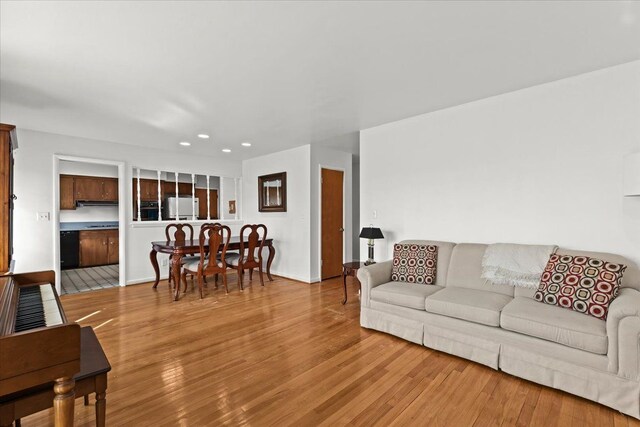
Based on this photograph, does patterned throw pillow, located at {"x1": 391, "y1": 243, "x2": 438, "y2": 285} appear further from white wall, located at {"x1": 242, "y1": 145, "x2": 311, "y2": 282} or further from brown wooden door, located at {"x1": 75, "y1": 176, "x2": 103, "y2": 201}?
brown wooden door, located at {"x1": 75, "y1": 176, "x2": 103, "y2": 201}

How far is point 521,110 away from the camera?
2852 millimetres

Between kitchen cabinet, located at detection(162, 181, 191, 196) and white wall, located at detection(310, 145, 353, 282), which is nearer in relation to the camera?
white wall, located at detection(310, 145, 353, 282)

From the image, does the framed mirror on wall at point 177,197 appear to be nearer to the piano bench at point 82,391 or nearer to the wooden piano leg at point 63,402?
the piano bench at point 82,391

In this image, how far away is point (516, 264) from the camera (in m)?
2.62

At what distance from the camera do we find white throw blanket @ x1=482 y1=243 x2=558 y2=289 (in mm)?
2521

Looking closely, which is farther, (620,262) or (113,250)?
(113,250)

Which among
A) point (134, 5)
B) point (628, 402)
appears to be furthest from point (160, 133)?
point (628, 402)

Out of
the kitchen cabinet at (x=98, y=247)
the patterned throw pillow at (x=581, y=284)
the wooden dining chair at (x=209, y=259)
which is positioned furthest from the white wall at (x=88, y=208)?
the patterned throw pillow at (x=581, y=284)

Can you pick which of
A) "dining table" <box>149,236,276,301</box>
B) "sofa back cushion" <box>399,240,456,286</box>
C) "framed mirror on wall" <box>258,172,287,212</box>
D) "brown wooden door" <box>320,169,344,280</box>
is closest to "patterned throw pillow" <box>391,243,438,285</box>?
"sofa back cushion" <box>399,240,456,286</box>

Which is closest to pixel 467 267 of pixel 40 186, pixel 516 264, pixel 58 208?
pixel 516 264

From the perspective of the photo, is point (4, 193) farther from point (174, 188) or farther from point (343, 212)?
point (174, 188)

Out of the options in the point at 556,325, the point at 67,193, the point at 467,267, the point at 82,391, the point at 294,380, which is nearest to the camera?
the point at 82,391

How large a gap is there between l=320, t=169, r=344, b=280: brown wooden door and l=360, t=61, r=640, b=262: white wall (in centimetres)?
153

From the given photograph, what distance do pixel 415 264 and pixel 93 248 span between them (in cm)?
701
